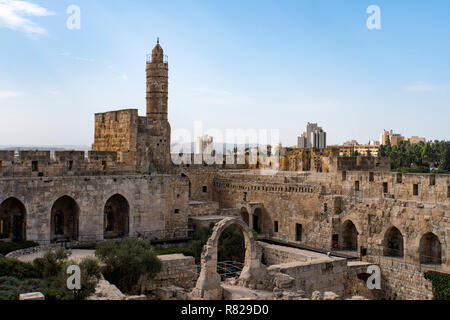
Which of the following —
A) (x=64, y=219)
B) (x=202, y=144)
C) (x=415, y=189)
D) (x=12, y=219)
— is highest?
(x=202, y=144)

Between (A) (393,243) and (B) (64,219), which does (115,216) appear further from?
(A) (393,243)

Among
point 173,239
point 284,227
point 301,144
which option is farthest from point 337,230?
point 301,144

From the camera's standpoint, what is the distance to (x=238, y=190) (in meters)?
32.2

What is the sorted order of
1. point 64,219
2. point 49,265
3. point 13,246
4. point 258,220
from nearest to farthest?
1. point 49,265
2. point 13,246
3. point 64,219
4. point 258,220

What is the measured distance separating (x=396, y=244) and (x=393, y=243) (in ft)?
0.47

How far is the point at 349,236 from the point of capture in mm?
25656

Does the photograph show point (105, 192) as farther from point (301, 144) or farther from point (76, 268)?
point (301, 144)

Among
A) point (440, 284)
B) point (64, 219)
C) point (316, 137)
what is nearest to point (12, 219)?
point (64, 219)

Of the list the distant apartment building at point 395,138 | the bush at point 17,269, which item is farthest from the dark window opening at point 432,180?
the distant apartment building at point 395,138

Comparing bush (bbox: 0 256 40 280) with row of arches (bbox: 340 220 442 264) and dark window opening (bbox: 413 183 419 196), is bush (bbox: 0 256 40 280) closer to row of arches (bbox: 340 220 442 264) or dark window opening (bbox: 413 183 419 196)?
row of arches (bbox: 340 220 442 264)

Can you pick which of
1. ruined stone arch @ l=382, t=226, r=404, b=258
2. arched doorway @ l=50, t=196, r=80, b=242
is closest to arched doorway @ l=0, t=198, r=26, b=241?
arched doorway @ l=50, t=196, r=80, b=242

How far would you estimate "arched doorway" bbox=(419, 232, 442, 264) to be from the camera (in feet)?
69.8

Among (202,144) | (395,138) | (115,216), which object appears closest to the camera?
(115,216)

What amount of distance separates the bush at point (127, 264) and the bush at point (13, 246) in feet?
16.2
